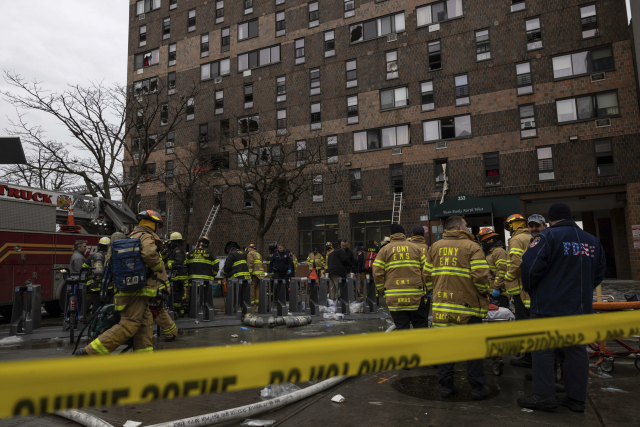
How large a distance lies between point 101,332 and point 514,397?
4823 millimetres

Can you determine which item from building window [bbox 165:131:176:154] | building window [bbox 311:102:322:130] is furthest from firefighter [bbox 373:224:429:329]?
building window [bbox 165:131:176:154]

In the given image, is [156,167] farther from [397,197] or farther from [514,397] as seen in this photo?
[514,397]

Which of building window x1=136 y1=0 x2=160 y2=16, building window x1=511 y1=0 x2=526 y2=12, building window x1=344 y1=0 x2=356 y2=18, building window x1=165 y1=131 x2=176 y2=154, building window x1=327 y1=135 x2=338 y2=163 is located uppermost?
building window x1=136 y1=0 x2=160 y2=16

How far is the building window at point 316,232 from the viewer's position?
91.4 feet

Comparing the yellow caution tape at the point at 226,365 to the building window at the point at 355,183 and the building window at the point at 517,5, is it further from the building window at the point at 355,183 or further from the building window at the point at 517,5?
the building window at the point at 517,5

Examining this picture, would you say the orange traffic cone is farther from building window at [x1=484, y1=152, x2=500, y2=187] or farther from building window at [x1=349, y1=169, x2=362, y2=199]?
building window at [x1=484, y1=152, x2=500, y2=187]

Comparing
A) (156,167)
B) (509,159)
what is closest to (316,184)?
(509,159)

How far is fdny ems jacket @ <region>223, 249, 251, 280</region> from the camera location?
11.3 metres

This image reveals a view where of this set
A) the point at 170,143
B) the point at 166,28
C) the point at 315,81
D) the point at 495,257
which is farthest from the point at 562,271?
the point at 166,28

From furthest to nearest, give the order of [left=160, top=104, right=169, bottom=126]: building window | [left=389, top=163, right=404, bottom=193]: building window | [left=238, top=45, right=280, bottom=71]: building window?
[left=160, top=104, right=169, bottom=126]: building window → [left=238, top=45, right=280, bottom=71]: building window → [left=389, top=163, right=404, bottom=193]: building window

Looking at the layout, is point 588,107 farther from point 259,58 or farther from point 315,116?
point 259,58

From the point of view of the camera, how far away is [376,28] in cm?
2792

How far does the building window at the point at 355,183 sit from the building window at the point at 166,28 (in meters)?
20.2

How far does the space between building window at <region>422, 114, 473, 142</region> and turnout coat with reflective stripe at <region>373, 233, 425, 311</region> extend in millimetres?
20910
